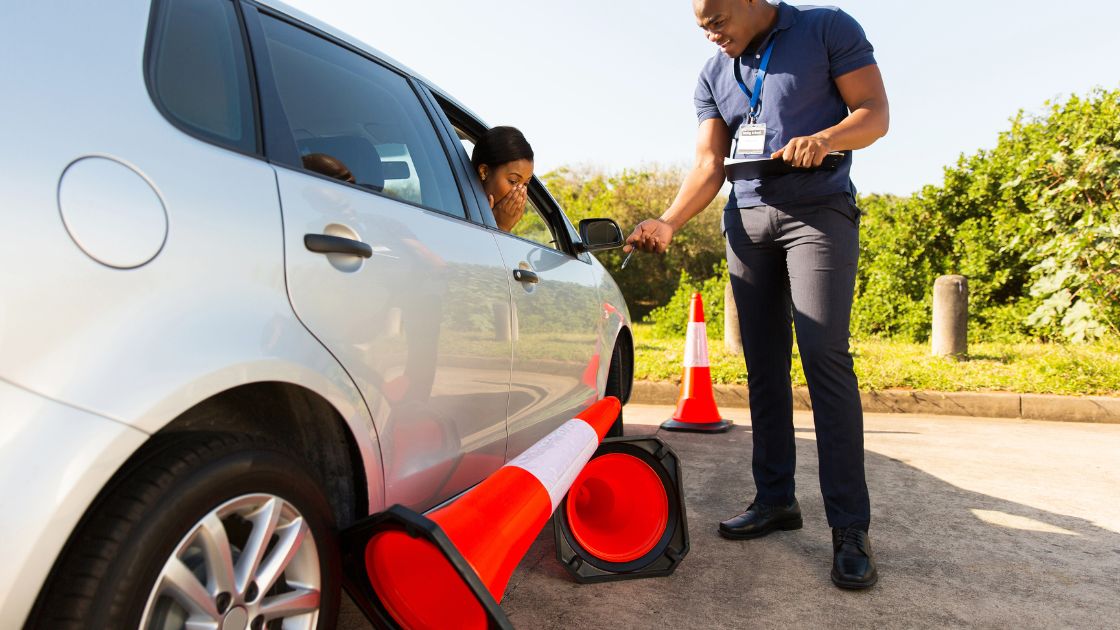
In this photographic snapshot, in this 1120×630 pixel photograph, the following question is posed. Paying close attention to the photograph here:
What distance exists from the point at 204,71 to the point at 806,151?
71.2 inches

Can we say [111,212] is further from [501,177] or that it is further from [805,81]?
[805,81]

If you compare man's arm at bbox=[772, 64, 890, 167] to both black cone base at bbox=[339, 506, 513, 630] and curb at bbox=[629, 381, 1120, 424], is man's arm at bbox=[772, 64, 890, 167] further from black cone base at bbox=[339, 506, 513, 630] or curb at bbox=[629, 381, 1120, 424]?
curb at bbox=[629, 381, 1120, 424]

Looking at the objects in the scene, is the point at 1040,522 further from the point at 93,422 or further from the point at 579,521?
the point at 93,422

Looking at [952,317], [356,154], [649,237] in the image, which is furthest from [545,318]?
[952,317]

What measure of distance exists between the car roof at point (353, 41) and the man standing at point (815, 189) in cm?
87

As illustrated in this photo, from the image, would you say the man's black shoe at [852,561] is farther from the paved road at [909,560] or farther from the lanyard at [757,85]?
the lanyard at [757,85]

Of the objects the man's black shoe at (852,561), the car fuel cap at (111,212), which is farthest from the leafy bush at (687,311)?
the car fuel cap at (111,212)

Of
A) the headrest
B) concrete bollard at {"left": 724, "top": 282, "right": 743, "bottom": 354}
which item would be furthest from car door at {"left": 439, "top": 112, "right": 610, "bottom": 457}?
concrete bollard at {"left": 724, "top": 282, "right": 743, "bottom": 354}

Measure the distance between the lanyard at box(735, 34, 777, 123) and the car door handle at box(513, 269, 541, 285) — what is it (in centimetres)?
102

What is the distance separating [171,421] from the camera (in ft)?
4.09

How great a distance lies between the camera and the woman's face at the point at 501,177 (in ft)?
9.84

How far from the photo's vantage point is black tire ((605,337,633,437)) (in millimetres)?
3826

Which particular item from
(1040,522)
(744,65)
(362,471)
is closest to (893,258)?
(1040,522)

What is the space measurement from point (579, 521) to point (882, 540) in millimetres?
1263
